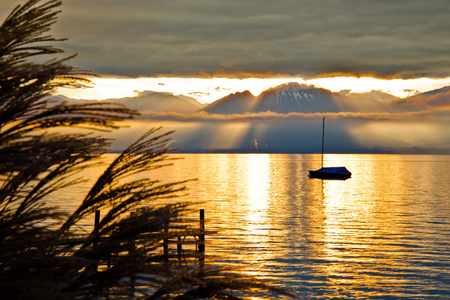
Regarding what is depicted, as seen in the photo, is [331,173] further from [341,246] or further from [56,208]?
[56,208]

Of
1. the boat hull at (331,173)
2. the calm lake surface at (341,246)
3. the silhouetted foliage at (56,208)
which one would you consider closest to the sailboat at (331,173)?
the boat hull at (331,173)

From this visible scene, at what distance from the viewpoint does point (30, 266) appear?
4102mm

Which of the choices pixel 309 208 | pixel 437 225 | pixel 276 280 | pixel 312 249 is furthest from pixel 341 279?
pixel 309 208

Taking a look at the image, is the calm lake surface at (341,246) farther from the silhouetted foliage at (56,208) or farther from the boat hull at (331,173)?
the boat hull at (331,173)

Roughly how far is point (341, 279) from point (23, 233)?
22773 mm

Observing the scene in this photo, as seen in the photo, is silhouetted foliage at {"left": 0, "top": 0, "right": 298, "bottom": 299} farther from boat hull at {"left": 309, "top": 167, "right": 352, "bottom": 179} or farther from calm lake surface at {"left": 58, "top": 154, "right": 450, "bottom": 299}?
boat hull at {"left": 309, "top": 167, "right": 352, "bottom": 179}

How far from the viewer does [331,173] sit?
108938 millimetres

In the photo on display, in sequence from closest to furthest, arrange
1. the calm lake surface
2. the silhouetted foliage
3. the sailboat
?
the silhouetted foliage < the calm lake surface < the sailboat

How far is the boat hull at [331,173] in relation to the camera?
108000 millimetres

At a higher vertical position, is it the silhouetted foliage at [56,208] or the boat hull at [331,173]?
the silhouetted foliage at [56,208]

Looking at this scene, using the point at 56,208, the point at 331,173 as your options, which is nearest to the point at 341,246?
the point at 56,208

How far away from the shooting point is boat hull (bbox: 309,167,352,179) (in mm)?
108000

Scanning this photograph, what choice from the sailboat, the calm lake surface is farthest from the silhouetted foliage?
the sailboat

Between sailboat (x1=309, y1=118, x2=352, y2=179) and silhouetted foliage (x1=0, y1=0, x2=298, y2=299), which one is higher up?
silhouetted foliage (x1=0, y1=0, x2=298, y2=299)
